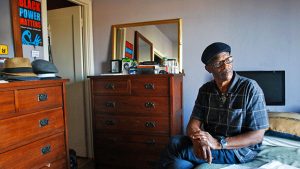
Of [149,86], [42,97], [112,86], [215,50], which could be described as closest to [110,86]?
[112,86]

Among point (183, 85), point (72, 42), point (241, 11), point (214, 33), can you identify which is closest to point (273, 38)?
point (241, 11)

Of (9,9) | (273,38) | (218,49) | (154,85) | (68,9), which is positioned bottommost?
(154,85)

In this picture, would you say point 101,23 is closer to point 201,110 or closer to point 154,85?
point 154,85

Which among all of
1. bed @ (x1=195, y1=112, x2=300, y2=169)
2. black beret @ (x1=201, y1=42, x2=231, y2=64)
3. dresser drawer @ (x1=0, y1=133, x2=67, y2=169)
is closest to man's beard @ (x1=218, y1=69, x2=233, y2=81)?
black beret @ (x1=201, y1=42, x2=231, y2=64)

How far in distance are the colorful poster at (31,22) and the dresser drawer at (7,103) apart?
2.49 feet

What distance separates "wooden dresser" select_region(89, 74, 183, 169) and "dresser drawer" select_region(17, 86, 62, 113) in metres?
0.61

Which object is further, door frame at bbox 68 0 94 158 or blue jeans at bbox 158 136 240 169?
door frame at bbox 68 0 94 158

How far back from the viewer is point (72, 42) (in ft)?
9.46

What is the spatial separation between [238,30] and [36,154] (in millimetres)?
2103

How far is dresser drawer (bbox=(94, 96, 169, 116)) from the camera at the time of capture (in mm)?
2164

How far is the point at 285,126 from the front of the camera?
1.73m

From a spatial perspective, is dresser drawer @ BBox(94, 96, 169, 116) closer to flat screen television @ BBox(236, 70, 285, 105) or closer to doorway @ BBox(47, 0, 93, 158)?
doorway @ BBox(47, 0, 93, 158)

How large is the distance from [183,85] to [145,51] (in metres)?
0.58

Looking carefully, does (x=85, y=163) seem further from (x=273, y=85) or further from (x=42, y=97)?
(x=273, y=85)
